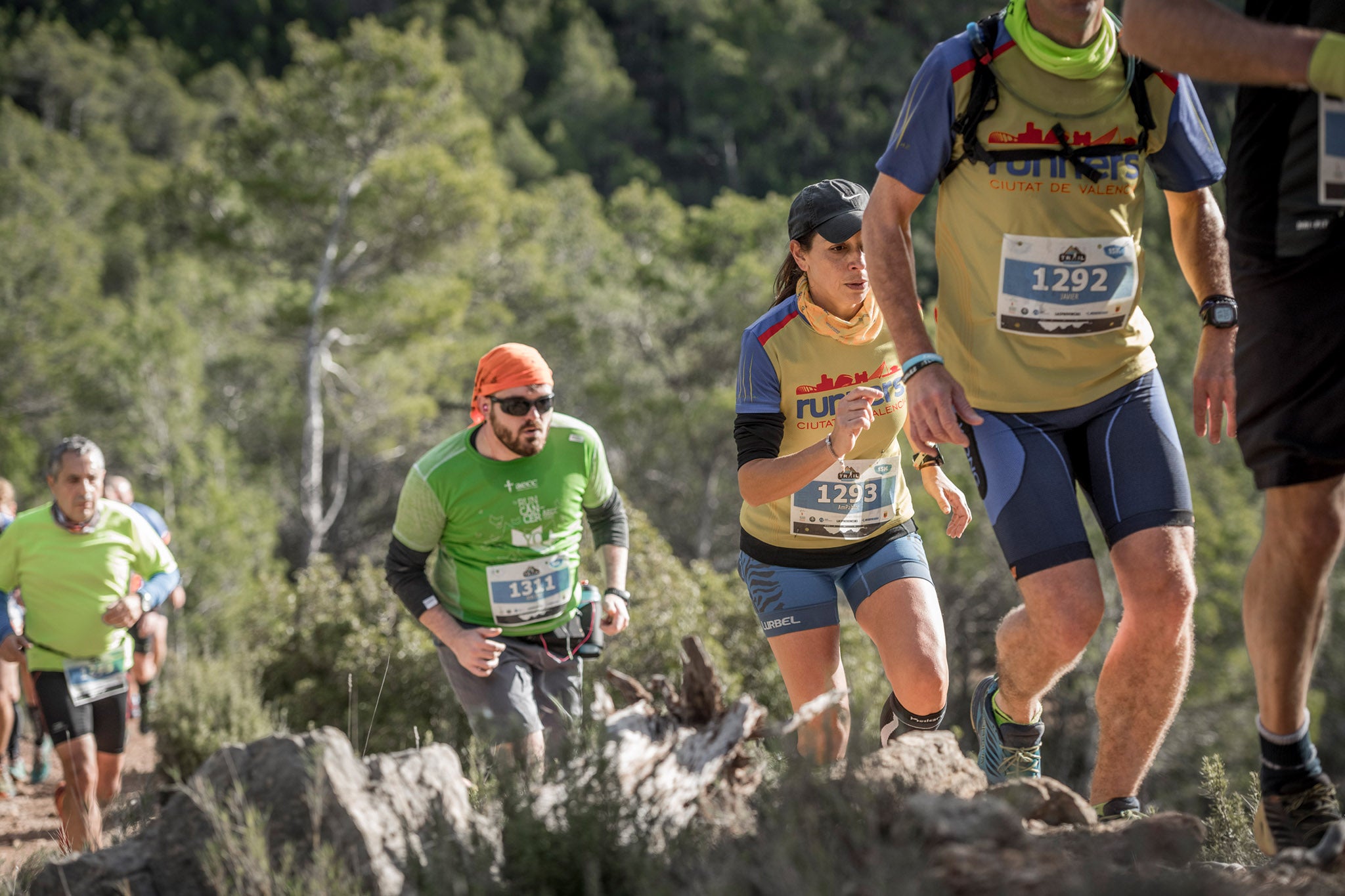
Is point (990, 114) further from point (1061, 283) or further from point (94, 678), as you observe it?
point (94, 678)

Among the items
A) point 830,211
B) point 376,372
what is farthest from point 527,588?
point 376,372

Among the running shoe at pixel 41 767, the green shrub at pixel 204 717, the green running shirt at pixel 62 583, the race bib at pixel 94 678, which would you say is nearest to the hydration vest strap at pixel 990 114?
the green running shirt at pixel 62 583

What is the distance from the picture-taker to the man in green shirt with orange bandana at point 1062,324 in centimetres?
256

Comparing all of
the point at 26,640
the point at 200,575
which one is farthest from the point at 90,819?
the point at 200,575

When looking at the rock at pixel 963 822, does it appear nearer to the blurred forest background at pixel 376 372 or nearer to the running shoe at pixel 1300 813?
the running shoe at pixel 1300 813

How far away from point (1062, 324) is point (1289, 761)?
1032 mm

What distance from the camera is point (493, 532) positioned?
420cm

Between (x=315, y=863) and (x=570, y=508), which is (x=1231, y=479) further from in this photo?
(x=315, y=863)

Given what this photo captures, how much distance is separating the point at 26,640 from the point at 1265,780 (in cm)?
508

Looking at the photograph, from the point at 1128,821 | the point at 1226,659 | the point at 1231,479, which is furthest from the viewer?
the point at 1231,479

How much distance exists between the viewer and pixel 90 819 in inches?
191

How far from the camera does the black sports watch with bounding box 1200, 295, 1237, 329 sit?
2713 millimetres

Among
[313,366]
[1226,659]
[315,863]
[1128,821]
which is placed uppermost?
[313,366]

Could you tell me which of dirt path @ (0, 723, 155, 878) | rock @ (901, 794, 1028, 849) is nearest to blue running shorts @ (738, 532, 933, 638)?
rock @ (901, 794, 1028, 849)
